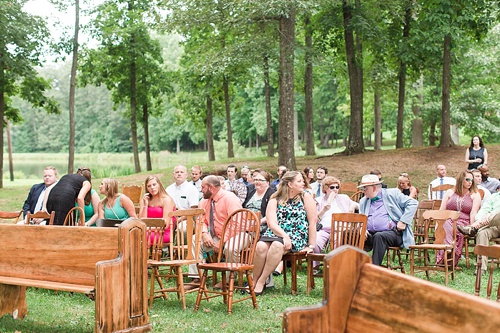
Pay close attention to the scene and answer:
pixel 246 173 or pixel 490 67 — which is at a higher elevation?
pixel 490 67

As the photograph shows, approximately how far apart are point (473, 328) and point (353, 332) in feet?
2.29

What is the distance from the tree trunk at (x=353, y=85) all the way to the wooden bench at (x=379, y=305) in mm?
18950

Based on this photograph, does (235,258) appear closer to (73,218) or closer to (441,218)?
(73,218)

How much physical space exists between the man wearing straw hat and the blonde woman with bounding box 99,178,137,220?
125 inches

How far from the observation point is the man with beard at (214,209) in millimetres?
8070

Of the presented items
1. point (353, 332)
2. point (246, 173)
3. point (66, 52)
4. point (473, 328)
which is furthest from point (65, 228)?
point (66, 52)

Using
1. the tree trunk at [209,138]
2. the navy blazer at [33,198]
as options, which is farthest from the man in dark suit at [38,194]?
the tree trunk at [209,138]

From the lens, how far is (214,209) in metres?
8.26

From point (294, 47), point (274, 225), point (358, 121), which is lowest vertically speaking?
point (274, 225)

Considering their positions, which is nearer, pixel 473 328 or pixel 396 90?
pixel 473 328

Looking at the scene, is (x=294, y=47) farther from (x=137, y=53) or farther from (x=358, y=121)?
(x=137, y=53)

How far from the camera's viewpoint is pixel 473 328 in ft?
7.77

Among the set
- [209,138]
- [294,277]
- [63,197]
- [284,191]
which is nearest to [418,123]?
[209,138]

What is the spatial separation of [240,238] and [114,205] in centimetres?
227
